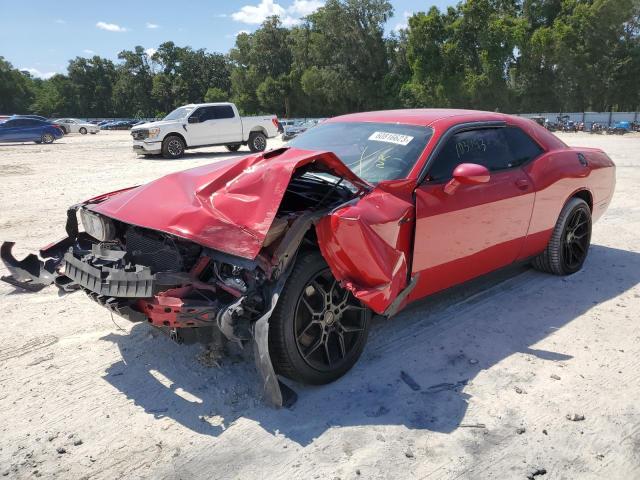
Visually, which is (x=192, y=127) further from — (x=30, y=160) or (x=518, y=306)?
(x=518, y=306)

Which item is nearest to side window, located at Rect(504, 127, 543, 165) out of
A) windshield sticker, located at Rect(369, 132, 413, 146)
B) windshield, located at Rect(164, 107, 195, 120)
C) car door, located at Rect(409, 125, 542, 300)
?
car door, located at Rect(409, 125, 542, 300)

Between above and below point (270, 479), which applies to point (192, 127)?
above

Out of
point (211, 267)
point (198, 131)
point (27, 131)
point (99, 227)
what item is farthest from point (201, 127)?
point (211, 267)

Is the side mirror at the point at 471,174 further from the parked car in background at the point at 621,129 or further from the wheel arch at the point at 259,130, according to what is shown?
the parked car in background at the point at 621,129

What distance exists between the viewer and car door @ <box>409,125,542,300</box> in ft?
11.2

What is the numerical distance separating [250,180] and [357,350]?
1298 mm

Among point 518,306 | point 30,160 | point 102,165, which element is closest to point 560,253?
point 518,306

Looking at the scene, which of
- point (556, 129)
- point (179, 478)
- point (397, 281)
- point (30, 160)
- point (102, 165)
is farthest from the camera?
point (556, 129)

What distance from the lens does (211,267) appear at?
10.2ft

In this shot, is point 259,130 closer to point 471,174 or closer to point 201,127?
point 201,127

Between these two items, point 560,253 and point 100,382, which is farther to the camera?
point 560,253

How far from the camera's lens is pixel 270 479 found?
2396 millimetres

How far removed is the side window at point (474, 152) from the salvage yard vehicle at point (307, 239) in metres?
0.01

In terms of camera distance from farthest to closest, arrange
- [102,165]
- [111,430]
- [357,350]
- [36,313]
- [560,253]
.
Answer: [102,165]
[560,253]
[36,313]
[357,350]
[111,430]
